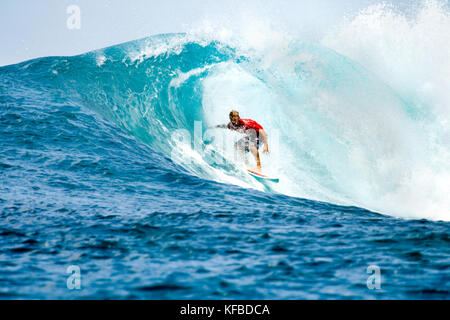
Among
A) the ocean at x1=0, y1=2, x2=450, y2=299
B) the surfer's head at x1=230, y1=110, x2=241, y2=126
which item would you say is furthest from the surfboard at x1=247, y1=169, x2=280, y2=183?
the surfer's head at x1=230, y1=110, x2=241, y2=126

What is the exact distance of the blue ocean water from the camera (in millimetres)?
4043

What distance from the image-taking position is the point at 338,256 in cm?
455

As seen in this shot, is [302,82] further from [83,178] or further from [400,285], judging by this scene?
[400,285]

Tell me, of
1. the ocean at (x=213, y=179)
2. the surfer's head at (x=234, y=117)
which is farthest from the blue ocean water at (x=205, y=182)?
the surfer's head at (x=234, y=117)

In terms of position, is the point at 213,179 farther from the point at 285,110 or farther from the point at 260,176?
the point at 285,110

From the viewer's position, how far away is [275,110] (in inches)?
562

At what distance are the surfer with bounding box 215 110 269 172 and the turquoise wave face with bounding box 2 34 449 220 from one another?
1.52 feet

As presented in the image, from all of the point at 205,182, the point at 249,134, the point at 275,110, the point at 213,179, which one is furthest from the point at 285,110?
the point at 205,182

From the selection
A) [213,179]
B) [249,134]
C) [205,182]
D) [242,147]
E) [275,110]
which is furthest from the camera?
[275,110]

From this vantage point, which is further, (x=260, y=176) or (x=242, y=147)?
(x=242, y=147)

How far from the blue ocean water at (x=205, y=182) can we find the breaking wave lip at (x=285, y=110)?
0.06 m

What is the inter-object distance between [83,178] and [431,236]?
5.54 m

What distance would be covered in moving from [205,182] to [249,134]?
10.4 ft
